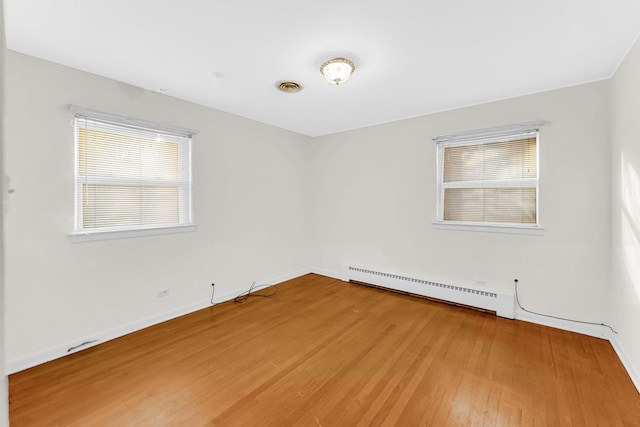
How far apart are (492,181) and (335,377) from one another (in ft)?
9.13

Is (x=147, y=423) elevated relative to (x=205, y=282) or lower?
lower

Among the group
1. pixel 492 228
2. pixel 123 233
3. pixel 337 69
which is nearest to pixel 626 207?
pixel 492 228

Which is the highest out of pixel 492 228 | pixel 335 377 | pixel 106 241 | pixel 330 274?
pixel 492 228

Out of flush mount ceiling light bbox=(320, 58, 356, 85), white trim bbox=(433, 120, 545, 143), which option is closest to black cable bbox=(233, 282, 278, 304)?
flush mount ceiling light bbox=(320, 58, 356, 85)

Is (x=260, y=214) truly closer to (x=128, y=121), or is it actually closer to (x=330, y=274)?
(x=330, y=274)

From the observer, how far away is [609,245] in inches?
102

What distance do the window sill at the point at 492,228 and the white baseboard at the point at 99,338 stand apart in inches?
116

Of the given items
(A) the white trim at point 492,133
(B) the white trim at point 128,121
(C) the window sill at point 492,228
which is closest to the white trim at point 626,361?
(C) the window sill at point 492,228

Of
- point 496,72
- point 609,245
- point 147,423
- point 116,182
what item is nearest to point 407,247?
point 609,245

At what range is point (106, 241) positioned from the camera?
2615mm

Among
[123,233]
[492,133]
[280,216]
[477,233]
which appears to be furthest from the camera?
[280,216]

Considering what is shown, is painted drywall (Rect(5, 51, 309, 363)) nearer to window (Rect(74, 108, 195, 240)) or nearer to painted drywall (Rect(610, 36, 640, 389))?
window (Rect(74, 108, 195, 240))

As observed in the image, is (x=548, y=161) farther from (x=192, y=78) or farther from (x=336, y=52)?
(x=192, y=78)

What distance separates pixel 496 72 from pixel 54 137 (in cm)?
395
